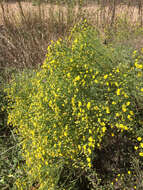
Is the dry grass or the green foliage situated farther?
the dry grass

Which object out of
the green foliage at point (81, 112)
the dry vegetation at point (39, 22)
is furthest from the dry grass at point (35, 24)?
the green foliage at point (81, 112)

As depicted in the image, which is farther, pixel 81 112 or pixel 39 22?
pixel 39 22

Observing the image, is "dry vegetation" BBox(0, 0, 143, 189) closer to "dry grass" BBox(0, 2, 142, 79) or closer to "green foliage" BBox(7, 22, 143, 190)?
"dry grass" BBox(0, 2, 142, 79)

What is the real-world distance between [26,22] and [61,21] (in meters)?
0.83

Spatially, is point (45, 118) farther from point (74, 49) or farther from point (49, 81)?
point (74, 49)

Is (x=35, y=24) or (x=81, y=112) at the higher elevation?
(x=35, y=24)

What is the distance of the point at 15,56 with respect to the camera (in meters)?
4.87

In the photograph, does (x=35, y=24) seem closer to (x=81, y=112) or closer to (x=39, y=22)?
(x=39, y=22)


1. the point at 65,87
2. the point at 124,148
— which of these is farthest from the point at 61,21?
the point at 124,148

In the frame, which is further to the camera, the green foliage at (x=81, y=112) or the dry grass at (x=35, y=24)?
the dry grass at (x=35, y=24)

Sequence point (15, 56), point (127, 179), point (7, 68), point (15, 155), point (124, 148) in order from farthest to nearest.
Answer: point (15, 56), point (7, 68), point (15, 155), point (124, 148), point (127, 179)

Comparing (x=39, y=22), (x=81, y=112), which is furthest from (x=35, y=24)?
(x=81, y=112)

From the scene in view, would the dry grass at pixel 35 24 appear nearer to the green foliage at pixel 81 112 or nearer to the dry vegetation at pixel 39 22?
the dry vegetation at pixel 39 22

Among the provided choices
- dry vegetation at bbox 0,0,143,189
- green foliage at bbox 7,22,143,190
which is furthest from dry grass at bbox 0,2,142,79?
green foliage at bbox 7,22,143,190
